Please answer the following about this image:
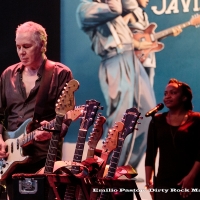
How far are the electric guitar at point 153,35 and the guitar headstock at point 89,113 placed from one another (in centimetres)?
181

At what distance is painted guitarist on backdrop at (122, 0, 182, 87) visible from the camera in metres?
5.31

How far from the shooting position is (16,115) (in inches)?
147

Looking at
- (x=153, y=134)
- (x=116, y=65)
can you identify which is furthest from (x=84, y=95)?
(x=153, y=134)

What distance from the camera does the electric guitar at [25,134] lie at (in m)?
3.51

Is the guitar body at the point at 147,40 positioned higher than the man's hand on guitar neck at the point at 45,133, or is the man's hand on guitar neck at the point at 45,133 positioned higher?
the guitar body at the point at 147,40

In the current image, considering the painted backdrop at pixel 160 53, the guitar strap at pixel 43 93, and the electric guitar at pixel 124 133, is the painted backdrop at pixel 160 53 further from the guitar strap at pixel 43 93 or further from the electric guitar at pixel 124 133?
the guitar strap at pixel 43 93

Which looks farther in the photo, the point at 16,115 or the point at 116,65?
the point at 116,65

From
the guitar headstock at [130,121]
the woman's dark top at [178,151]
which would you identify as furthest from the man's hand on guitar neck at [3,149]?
the woman's dark top at [178,151]

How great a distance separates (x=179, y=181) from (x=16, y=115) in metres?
1.29

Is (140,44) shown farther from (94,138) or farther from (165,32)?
(94,138)

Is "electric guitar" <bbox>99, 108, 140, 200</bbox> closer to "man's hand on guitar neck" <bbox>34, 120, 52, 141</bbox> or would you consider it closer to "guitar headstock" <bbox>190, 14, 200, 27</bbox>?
"man's hand on guitar neck" <bbox>34, 120, 52, 141</bbox>

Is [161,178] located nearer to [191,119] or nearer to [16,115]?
[191,119]

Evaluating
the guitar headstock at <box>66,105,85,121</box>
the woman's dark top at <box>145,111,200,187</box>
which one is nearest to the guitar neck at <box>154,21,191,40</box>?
the woman's dark top at <box>145,111,200,187</box>

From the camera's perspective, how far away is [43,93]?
3.66 metres
